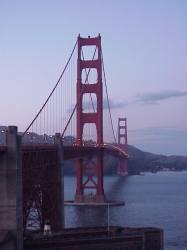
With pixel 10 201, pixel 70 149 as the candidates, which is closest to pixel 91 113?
pixel 70 149

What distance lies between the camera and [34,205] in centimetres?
2969

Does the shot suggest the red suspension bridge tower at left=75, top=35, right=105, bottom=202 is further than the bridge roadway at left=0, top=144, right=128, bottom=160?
Yes

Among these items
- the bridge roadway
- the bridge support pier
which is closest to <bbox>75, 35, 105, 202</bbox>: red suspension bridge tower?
the bridge roadway

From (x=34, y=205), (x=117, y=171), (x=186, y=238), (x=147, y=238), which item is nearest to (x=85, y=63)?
(x=186, y=238)

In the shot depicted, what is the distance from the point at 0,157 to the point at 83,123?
32.8 meters

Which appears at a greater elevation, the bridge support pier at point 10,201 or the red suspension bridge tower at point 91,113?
the red suspension bridge tower at point 91,113

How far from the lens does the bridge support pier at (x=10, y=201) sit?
22.5 m

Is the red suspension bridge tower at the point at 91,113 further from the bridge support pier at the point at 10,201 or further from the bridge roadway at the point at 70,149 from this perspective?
the bridge support pier at the point at 10,201

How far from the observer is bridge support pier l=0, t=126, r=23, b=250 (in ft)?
73.7

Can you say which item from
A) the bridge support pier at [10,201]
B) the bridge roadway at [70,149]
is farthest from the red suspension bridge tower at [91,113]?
the bridge support pier at [10,201]

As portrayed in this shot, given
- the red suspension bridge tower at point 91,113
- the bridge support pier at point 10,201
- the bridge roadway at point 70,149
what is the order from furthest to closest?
the red suspension bridge tower at point 91,113 → the bridge roadway at point 70,149 → the bridge support pier at point 10,201

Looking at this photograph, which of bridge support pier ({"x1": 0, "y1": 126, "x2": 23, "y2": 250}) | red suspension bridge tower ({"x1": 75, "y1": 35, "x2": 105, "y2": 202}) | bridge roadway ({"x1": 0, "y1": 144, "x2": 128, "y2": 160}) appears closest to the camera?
bridge support pier ({"x1": 0, "y1": 126, "x2": 23, "y2": 250})

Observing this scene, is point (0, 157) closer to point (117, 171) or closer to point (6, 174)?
point (6, 174)

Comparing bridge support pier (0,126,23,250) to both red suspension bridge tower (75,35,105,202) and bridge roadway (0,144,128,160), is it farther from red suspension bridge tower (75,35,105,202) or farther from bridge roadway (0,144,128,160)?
red suspension bridge tower (75,35,105,202)
